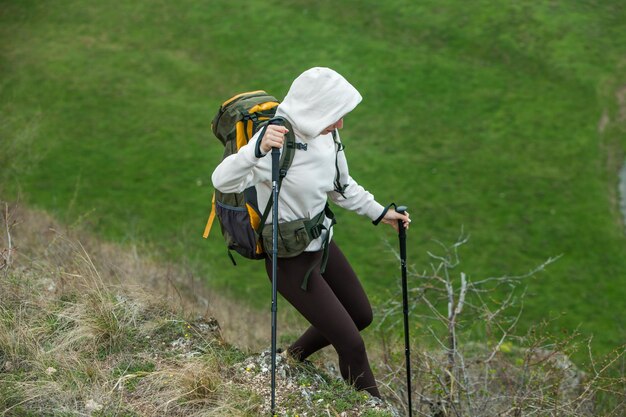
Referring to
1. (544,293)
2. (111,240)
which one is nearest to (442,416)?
(544,293)

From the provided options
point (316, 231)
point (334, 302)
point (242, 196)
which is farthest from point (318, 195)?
point (334, 302)

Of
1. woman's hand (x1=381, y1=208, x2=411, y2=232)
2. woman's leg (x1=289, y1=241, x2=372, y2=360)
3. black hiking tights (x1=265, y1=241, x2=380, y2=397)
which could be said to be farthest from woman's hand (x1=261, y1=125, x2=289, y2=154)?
woman's hand (x1=381, y1=208, x2=411, y2=232)

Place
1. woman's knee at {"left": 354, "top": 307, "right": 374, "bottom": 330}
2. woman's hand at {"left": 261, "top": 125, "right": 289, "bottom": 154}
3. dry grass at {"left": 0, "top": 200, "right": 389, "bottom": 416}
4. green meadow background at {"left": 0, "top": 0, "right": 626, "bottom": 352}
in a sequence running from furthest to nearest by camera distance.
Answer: green meadow background at {"left": 0, "top": 0, "right": 626, "bottom": 352}
woman's knee at {"left": 354, "top": 307, "right": 374, "bottom": 330}
dry grass at {"left": 0, "top": 200, "right": 389, "bottom": 416}
woman's hand at {"left": 261, "top": 125, "right": 289, "bottom": 154}

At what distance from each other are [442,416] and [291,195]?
6.05ft

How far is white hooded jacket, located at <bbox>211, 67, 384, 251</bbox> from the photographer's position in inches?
117

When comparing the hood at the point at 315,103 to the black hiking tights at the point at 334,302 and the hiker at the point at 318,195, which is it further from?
the black hiking tights at the point at 334,302

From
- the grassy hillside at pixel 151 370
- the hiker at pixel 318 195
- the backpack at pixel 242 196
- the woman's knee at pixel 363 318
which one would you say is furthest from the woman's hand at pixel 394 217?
the grassy hillside at pixel 151 370

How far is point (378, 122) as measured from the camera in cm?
1070

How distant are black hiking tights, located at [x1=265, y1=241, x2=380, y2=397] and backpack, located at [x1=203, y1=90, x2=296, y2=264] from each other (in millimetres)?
165

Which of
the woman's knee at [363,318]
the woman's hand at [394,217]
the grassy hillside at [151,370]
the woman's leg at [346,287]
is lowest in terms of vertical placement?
the grassy hillside at [151,370]

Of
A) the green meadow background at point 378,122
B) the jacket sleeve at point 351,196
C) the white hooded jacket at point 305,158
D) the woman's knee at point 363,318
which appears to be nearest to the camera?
the white hooded jacket at point 305,158

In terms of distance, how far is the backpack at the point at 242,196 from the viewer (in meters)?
3.20

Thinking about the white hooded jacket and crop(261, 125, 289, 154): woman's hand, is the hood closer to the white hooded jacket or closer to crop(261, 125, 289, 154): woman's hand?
the white hooded jacket

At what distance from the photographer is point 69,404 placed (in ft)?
10.4
